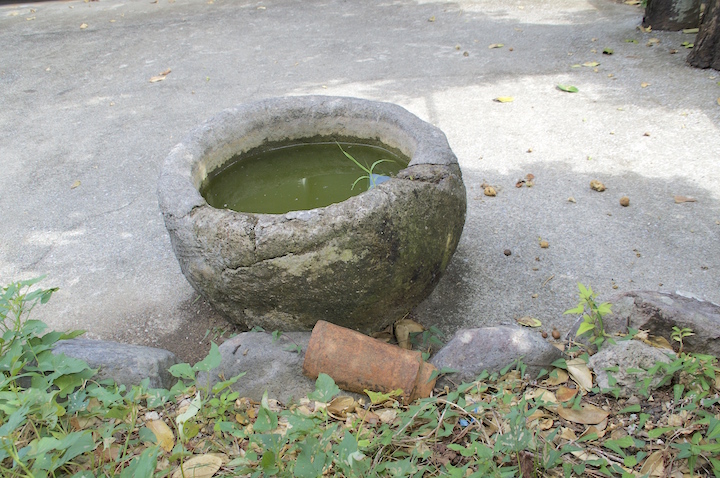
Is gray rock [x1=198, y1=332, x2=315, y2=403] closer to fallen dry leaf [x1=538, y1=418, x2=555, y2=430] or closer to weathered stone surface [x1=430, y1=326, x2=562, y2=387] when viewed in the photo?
weathered stone surface [x1=430, y1=326, x2=562, y2=387]

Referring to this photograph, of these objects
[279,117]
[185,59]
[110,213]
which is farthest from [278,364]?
[185,59]

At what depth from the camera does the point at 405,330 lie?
8.29 feet

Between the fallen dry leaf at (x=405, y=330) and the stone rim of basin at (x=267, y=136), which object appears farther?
the fallen dry leaf at (x=405, y=330)

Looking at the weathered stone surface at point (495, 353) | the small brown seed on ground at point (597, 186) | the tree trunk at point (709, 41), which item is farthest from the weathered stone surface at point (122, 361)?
the tree trunk at point (709, 41)

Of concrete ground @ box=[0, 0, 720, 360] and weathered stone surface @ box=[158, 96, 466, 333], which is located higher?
weathered stone surface @ box=[158, 96, 466, 333]

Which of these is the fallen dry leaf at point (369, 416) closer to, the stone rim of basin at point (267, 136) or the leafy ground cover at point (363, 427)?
the leafy ground cover at point (363, 427)

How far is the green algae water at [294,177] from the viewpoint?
262cm

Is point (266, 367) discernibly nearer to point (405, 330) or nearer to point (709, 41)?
point (405, 330)

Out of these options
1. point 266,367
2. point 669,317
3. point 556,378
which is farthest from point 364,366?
point 669,317

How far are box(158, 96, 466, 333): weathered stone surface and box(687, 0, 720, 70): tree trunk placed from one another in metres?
3.29

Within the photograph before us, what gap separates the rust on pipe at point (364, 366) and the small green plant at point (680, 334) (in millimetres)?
884

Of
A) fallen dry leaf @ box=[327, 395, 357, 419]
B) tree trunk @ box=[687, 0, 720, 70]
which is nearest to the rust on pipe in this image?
fallen dry leaf @ box=[327, 395, 357, 419]

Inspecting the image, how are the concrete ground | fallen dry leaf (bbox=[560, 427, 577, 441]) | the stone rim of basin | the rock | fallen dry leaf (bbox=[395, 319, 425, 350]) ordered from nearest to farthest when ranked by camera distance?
1. fallen dry leaf (bbox=[560, 427, 577, 441])
2. the rock
3. the stone rim of basin
4. fallen dry leaf (bbox=[395, 319, 425, 350])
5. the concrete ground

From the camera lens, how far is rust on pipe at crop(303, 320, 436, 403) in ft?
6.56
